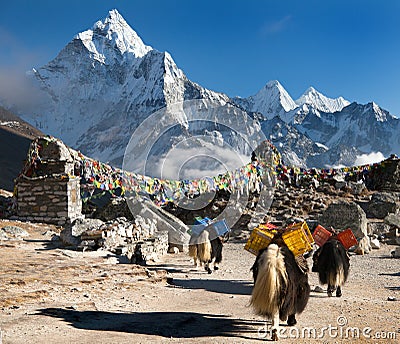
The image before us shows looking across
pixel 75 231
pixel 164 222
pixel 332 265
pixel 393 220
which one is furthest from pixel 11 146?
pixel 332 265

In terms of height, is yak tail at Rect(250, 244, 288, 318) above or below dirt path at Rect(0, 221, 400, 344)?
above

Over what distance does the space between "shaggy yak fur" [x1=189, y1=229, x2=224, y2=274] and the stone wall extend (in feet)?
19.9

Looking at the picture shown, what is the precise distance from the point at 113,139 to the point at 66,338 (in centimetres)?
16375

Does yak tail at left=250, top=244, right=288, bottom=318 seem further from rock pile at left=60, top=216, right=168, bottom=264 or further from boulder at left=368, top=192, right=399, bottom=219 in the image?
boulder at left=368, top=192, right=399, bottom=219

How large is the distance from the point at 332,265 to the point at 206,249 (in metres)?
3.46

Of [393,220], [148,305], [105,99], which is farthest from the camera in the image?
[105,99]

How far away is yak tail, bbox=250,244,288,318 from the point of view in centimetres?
459

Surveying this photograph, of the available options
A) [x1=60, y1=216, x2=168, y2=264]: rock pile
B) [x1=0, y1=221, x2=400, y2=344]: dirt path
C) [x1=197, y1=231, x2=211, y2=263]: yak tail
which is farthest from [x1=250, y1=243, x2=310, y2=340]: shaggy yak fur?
[x1=60, y1=216, x2=168, y2=264]: rock pile

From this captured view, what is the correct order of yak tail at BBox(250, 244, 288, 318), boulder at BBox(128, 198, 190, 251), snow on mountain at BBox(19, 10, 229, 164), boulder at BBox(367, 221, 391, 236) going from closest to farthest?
yak tail at BBox(250, 244, 288, 318) → boulder at BBox(128, 198, 190, 251) → boulder at BBox(367, 221, 391, 236) → snow on mountain at BBox(19, 10, 229, 164)

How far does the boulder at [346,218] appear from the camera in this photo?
15.0 m

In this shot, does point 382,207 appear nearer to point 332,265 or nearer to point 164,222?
point 164,222

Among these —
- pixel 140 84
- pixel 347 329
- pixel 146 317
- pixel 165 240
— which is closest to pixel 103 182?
pixel 165 240

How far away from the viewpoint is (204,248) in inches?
393

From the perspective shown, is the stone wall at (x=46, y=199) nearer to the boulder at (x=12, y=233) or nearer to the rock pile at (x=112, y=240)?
the boulder at (x=12, y=233)
